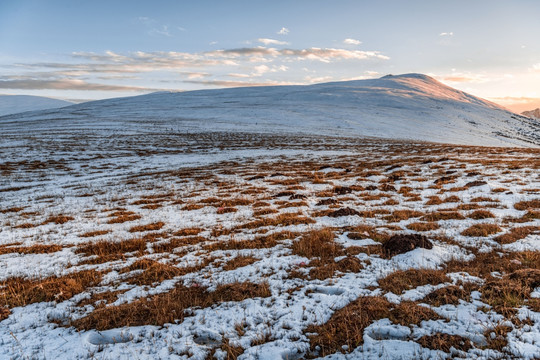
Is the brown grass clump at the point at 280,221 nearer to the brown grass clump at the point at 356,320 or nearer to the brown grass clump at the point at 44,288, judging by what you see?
the brown grass clump at the point at 44,288

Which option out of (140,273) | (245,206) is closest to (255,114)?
(245,206)

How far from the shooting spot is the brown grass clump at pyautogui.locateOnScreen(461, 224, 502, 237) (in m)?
8.98

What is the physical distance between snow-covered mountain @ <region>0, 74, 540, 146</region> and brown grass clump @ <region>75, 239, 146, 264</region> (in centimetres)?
7391

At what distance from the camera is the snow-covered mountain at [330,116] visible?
88062 mm

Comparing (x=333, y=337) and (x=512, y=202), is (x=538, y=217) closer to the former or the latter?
(x=512, y=202)

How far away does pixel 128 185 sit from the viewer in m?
22.8

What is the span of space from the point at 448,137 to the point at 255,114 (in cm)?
6567

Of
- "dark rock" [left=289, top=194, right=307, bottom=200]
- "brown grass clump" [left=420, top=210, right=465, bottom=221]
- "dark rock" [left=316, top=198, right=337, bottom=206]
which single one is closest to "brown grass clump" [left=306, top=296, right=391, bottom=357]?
"brown grass clump" [left=420, top=210, right=465, bottom=221]

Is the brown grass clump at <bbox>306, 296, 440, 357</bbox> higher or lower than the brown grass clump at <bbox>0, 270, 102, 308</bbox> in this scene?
higher

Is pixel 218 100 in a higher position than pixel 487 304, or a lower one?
higher

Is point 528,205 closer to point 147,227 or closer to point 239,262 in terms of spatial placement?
point 239,262

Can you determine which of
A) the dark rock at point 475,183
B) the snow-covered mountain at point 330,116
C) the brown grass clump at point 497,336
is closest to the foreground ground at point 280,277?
the brown grass clump at point 497,336

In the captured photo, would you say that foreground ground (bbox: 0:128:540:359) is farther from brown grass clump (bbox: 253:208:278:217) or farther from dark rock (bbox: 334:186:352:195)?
dark rock (bbox: 334:186:352:195)

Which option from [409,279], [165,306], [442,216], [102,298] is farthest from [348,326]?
[442,216]
